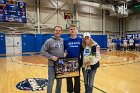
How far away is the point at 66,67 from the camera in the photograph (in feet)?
11.0

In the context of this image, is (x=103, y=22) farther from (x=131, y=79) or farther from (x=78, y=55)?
(x=78, y=55)

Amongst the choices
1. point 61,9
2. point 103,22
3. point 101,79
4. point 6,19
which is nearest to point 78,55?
point 101,79

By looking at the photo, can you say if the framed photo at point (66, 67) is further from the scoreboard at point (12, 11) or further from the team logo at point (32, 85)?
the scoreboard at point (12, 11)

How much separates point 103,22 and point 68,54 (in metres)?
19.5

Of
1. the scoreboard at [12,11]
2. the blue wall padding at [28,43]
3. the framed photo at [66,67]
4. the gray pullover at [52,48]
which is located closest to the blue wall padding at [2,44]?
the scoreboard at [12,11]

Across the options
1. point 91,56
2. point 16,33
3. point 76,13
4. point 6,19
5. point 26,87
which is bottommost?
point 26,87

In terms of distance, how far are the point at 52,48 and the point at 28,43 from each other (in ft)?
44.4

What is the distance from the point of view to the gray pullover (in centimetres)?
342

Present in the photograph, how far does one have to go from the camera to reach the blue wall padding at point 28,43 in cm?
1633

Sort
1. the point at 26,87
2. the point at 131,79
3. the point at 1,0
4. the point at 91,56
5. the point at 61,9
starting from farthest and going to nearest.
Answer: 1. the point at 61,9
2. the point at 1,0
3. the point at 131,79
4. the point at 26,87
5. the point at 91,56

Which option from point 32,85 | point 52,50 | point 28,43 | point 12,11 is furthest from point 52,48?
point 28,43

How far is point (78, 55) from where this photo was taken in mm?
3566

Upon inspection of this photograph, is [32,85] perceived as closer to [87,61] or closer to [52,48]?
[52,48]

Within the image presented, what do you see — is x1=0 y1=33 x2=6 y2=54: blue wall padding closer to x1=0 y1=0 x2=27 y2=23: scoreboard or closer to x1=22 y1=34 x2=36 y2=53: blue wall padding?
x1=0 y1=0 x2=27 y2=23: scoreboard
